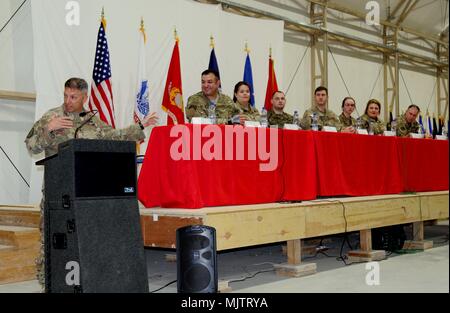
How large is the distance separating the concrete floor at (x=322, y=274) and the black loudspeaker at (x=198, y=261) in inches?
20.7

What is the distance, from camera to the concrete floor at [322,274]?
366 cm

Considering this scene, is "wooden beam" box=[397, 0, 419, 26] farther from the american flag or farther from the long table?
the american flag

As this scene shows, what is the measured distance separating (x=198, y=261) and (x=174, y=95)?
3428 millimetres

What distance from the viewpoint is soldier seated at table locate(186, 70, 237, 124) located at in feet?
15.5

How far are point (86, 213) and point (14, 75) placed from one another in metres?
3.64

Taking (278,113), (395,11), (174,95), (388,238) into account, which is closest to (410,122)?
(388,238)

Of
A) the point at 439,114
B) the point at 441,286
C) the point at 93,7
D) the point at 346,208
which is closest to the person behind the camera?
the point at 441,286

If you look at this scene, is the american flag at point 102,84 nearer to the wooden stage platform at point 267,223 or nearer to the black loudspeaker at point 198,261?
the wooden stage platform at point 267,223

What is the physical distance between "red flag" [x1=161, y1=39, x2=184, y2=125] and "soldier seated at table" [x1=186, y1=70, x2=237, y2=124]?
136 cm

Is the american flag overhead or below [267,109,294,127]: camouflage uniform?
overhead

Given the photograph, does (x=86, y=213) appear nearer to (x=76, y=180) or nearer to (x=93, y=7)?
(x=76, y=180)

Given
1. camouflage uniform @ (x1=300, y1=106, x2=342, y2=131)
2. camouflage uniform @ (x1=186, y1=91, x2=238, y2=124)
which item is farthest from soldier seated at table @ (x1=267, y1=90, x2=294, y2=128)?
camouflage uniform @ (x1=186, y1=91, x2=238, y2=124)

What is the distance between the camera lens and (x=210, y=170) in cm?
364

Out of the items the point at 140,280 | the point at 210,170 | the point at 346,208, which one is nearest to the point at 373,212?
the point at 346,208
